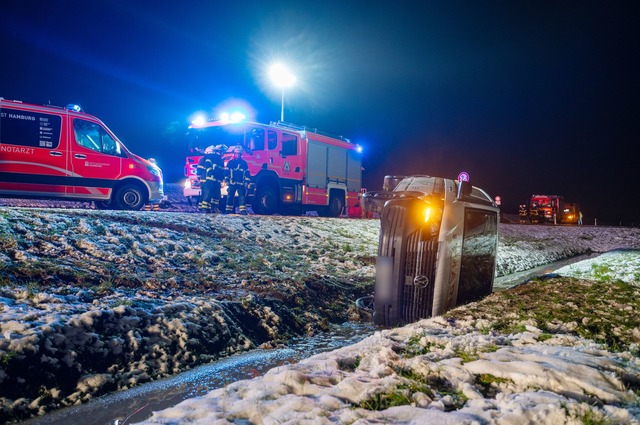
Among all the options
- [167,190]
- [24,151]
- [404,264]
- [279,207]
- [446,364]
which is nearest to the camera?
[446,364]

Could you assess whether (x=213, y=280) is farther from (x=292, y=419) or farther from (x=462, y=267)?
(x=292, y=419)

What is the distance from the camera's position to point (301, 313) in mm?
6219

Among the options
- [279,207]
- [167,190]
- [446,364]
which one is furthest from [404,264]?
[167,190]

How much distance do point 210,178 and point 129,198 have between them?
2.70 meters

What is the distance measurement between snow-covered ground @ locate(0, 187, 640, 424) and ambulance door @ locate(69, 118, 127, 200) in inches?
86.0

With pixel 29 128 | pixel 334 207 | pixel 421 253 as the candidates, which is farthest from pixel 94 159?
pixel 334 207

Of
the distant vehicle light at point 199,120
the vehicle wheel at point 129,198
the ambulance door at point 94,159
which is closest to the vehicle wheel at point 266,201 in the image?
the distant vehicle light at point 199,120

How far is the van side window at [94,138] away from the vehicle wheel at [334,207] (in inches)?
343

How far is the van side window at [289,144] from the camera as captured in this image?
50.2 ft

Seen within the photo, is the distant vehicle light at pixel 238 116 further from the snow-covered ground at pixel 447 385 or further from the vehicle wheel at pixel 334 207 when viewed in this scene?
the snow-covered ground at pixel 447 385

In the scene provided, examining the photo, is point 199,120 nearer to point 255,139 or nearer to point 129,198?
point 255,139

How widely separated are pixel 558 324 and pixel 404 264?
1726mm

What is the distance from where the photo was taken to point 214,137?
14.5m

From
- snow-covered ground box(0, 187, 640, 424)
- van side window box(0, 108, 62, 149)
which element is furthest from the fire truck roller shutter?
van side window box(0, 108, 62, 149)
